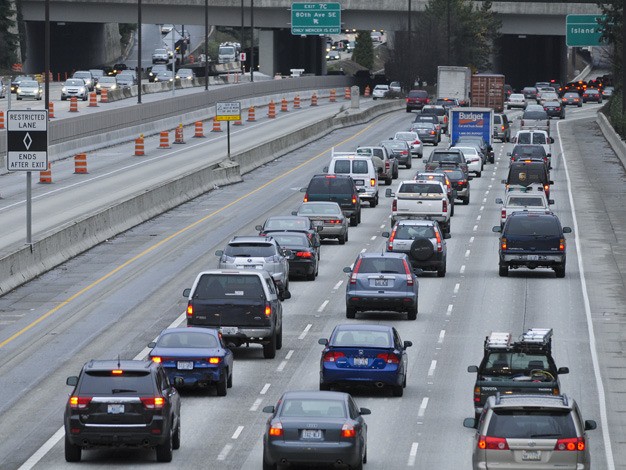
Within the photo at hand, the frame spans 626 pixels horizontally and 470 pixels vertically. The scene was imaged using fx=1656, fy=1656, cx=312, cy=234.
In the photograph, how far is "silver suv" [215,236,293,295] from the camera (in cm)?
3859

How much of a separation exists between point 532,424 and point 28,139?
25938 millimetres

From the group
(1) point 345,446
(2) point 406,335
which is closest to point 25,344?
(2) point 406,335

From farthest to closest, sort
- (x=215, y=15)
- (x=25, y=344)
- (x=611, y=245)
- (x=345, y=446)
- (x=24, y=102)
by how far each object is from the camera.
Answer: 1. (x=215, y=15)
2. (x=24, y=102)
3. (x=611, y=245)
4. (x=25, y=344)
5. (x=345, y=446)

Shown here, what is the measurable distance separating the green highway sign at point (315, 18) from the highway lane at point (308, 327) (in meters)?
75.7

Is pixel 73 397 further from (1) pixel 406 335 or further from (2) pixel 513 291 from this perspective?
(2) pixel 513 291

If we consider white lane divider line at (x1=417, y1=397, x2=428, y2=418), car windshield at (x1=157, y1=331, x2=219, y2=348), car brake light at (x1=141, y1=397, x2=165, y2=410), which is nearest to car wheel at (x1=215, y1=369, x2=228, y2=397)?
car windshield at (x1=157, y1=331, x2=219, y2=348)

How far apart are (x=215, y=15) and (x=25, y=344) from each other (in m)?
114

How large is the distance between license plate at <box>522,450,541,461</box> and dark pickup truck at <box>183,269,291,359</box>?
1261cm

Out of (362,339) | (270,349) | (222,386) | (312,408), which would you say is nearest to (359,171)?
(270,349)

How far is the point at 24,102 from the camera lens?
106m

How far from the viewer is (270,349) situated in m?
→ 31.4

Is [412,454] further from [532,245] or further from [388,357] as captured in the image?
[532,245]

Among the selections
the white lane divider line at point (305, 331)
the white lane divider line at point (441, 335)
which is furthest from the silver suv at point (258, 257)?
the white lane divider line at point (441, 335)

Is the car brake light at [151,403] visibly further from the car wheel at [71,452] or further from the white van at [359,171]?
the white van at [359,171]
